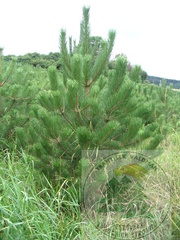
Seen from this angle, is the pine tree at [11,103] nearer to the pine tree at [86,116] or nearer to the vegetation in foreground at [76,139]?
the vegetation in foreground at [76,139]

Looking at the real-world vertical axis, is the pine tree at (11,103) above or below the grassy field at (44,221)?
above

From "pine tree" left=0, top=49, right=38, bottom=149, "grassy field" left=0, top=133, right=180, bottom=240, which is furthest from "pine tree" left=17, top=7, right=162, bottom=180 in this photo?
"pine tree" left=0, top=49, right=38, bottom=149

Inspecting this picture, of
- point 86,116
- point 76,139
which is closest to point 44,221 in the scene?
point 76,139

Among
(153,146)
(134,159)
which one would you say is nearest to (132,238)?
(134,159)

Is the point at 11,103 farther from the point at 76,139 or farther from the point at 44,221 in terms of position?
the point at 44,221

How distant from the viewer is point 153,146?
3.48 metres

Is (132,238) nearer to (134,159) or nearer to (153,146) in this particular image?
(134,159)

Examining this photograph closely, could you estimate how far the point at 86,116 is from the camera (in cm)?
340

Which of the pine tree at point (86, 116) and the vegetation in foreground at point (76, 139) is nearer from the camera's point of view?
the vegetation in foreground at point (76, 139)

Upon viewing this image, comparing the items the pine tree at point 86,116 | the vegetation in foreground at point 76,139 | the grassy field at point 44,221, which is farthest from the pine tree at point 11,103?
the grassy field at point 44,221

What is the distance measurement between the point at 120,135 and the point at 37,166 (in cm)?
97

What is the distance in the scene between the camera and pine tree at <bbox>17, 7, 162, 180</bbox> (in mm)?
3178

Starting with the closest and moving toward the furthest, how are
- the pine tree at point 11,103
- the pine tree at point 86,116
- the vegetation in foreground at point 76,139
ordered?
the vegetation in foreground at point 76,139
the pine tree at point 86,116
the pine tree at point 11,103

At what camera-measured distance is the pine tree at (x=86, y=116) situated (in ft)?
10.4
